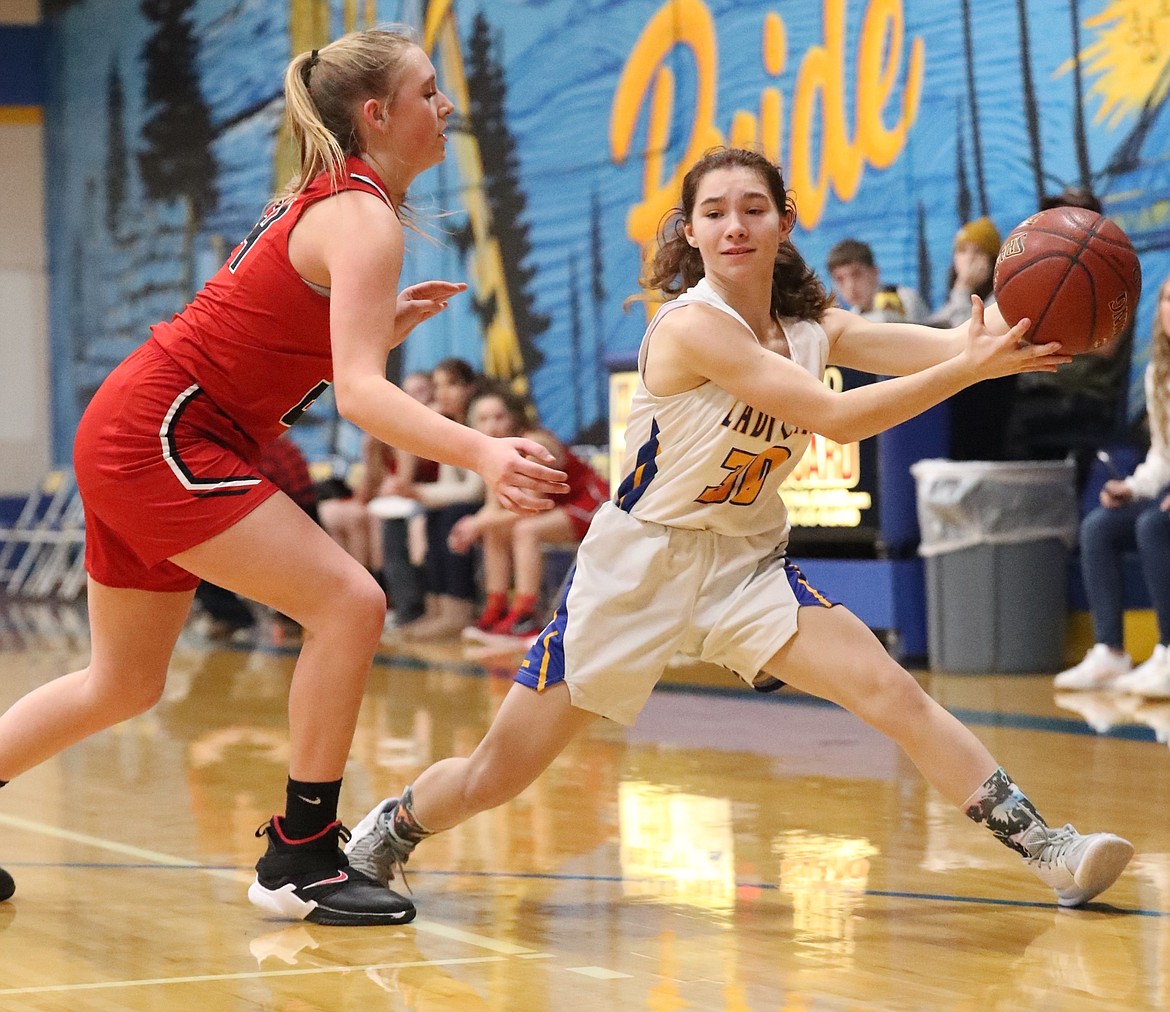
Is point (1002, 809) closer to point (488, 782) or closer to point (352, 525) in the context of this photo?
point (488, 782)

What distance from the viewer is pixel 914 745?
11.1 feet

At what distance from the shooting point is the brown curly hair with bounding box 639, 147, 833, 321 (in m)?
3.49

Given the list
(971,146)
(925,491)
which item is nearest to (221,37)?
(971,146)

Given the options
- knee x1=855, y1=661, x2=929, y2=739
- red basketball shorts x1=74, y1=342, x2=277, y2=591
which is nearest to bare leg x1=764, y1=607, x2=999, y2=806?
knee x1=855, y1=661, x2=929, y2=739

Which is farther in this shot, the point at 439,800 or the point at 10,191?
the point at 10,191

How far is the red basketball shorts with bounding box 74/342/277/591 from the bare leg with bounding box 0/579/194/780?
0.06 m

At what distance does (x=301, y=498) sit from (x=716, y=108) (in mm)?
3556

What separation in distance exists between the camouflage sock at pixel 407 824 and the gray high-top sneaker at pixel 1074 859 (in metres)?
1.17

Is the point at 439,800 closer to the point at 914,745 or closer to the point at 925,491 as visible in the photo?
the point at 914,745

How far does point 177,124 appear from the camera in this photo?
17.1 m

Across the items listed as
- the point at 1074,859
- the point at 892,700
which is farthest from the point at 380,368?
the point at 1074,859

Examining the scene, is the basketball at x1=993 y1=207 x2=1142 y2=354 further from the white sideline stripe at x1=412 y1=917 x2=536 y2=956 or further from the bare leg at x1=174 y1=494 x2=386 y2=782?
the white sideline stripe at x1=412 y1=917 x2=536 y2=956

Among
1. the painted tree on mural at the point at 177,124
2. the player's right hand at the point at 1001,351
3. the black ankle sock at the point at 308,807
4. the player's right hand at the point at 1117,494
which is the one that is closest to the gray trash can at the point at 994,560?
the player's right hand at the point at 1117,494

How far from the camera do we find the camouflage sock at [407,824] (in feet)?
11.7
